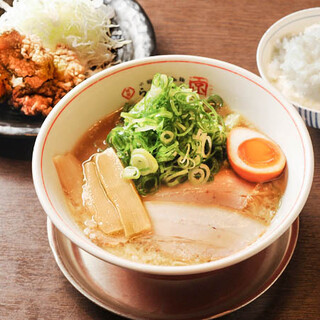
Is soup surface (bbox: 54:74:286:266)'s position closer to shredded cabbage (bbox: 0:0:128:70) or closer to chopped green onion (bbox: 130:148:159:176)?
chopped green onion (bbox: 130:148:159:176)

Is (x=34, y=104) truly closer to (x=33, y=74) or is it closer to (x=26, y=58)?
(x=33, y=74)

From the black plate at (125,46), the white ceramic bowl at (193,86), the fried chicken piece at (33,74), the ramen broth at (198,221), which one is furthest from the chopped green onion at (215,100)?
the fried chicken piece at (33,74)

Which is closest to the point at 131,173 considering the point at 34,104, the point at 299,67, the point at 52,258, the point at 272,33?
the point at 52,258

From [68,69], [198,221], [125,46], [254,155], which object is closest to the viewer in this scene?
[198,221]

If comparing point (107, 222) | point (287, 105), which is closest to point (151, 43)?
point (287, 105)

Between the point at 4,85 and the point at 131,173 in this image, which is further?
the point at 4,85

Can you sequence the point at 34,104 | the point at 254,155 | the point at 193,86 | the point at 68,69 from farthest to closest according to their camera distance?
the point at 68,69 < the point at 34,104 < the point at 193,86 < the point at 254,155

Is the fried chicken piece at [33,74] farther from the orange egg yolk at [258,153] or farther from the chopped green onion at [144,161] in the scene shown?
the orange egg yolk at [258,153]

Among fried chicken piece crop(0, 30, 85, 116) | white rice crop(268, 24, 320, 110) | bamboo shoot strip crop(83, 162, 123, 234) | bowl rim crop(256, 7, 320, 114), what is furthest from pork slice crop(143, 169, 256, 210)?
fried chicken piece crop(0, 30, 85, 116)
